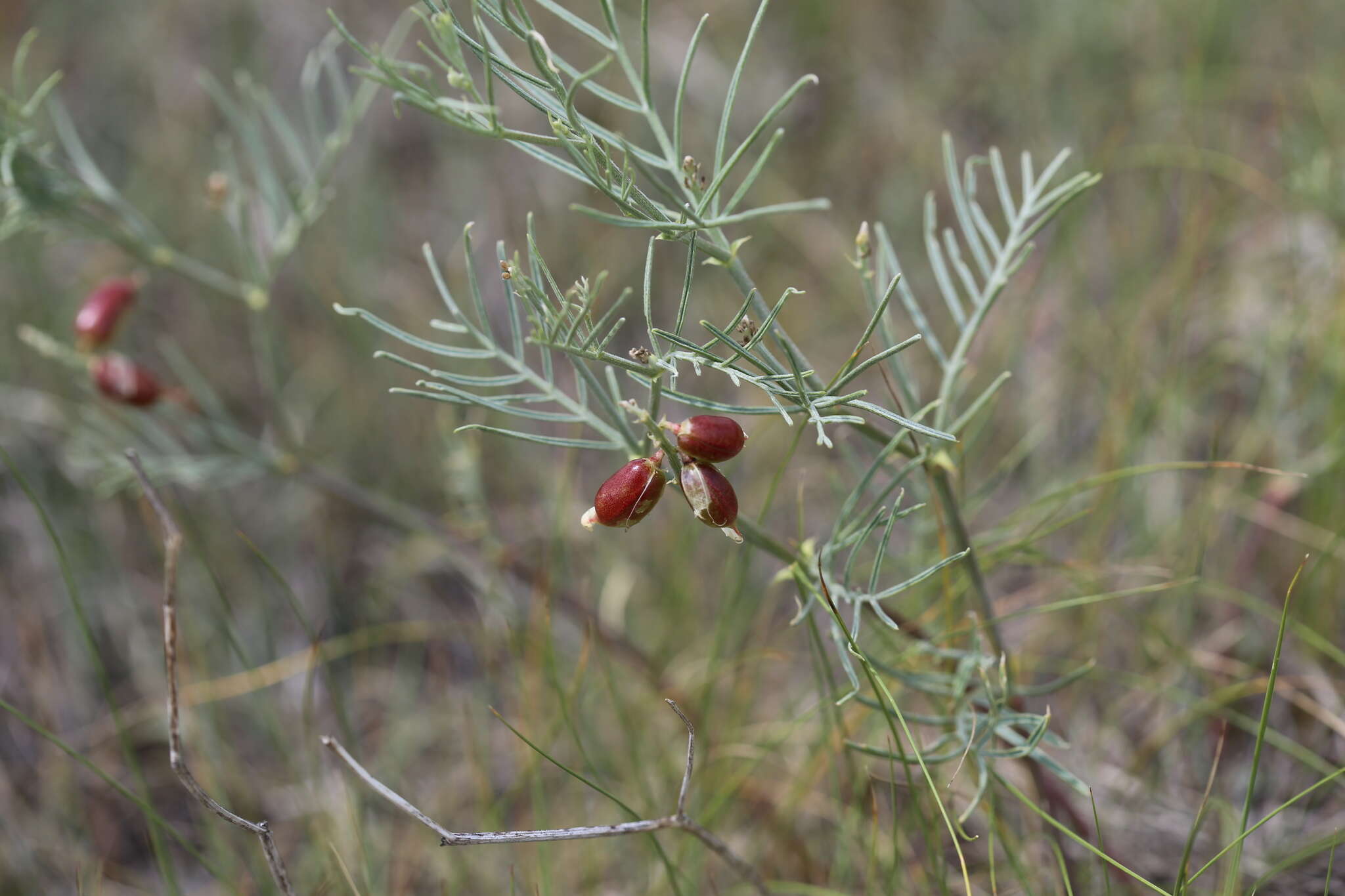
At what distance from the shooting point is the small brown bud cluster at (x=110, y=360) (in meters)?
1.80

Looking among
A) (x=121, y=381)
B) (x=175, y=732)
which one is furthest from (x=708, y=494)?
(x=121, y=381)

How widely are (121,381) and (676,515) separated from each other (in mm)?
1242

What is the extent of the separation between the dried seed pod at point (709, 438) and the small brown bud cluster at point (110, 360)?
52.8 inches

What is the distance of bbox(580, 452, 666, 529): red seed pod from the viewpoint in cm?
97

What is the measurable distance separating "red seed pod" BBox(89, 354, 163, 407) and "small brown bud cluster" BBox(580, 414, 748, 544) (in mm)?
1259

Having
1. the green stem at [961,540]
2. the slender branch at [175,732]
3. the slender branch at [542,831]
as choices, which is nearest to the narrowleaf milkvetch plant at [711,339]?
the green stem at [961,540]

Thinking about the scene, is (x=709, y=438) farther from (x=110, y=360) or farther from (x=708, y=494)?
(x=110, y=360)

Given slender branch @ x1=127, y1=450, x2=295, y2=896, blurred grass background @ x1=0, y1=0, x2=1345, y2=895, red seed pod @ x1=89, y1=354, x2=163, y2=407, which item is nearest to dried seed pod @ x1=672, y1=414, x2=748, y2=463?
blurred grass background @ x1=0, y1=0, x2=1345, y2=895

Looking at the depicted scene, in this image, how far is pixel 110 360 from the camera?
1.83m

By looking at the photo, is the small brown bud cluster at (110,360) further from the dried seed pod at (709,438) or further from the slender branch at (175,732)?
the dried seed pod at (709,438)

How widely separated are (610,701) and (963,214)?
4.84ft

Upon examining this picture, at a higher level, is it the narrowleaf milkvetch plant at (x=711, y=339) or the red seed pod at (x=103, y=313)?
the narrowleaf milkvetch plant at (x=711, y=339)

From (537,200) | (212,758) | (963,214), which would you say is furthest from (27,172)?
(537,200)

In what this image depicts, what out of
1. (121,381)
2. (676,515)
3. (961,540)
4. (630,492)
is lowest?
(676,515)
